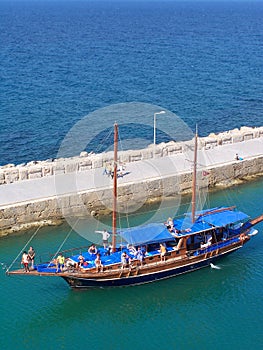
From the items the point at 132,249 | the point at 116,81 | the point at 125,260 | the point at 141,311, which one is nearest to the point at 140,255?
the point at 132,249

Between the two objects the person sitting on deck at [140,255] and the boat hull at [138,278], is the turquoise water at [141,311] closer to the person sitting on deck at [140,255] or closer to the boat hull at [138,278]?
the boat hull at [138,278]

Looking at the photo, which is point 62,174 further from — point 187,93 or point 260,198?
point 187,93

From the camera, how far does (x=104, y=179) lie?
39156 mm

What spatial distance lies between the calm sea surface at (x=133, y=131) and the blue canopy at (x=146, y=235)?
2.37m

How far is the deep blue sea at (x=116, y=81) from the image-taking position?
5969 cm

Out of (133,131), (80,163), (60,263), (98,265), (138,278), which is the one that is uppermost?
(80,163)

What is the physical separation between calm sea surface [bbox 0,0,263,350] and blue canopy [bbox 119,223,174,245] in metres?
2.37

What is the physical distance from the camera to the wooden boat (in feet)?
98.1

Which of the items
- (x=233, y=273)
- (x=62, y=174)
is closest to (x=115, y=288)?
(x=233, y=273)

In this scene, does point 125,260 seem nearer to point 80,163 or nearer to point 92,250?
point 92,250

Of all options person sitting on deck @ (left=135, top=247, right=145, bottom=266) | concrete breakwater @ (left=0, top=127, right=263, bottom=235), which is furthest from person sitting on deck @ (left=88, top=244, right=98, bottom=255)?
concrete breakwater @ (left=0, top=127, right=263, bottom=235)

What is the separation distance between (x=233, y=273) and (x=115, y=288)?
21.0 feet

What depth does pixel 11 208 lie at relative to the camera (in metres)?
35.1

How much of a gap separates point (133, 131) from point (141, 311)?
101 ft
